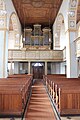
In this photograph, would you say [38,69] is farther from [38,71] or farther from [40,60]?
[40,60]

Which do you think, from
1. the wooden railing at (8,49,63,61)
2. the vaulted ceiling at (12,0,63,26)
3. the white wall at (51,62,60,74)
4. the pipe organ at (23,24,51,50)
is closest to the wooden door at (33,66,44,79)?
the white wall at (51,62,60,74)

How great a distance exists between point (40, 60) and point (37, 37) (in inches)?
144

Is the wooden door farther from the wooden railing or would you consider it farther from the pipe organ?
the wooden railing

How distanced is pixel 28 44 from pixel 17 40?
163 cm

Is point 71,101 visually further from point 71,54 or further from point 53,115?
point 71,54

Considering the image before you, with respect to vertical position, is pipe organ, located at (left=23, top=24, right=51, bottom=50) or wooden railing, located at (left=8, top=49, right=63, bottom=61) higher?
pipe organ, located at (left=23, top=24, right=51, bottom=50)

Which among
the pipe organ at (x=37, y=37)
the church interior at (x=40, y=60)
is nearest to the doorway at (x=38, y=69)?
the church interior at (x=40, y=60)

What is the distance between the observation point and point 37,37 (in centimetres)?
2003

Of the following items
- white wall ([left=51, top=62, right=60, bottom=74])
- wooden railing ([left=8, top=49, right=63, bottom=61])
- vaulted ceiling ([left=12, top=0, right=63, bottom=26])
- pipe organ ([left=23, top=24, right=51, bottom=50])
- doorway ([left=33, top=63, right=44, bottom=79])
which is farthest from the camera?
doorway ([left=33, top=63, right=44, bottom=79])

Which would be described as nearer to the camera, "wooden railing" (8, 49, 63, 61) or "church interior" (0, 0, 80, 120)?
"church interior" (0, 0, 80, 120)

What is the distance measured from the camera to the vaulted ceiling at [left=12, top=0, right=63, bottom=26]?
45.2 feet

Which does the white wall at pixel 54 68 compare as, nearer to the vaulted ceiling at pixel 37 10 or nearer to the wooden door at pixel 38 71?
the wooden door at pixel 38 71

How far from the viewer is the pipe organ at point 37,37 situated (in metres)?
19.8

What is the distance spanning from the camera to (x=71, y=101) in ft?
16.4
